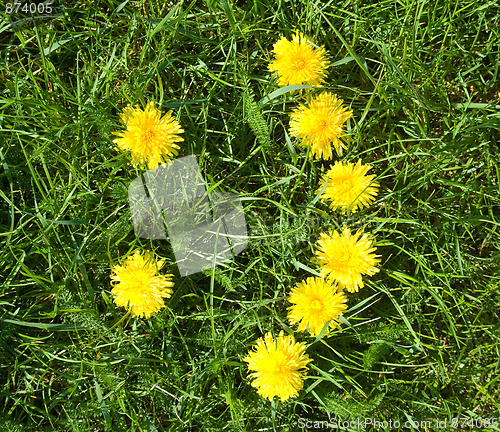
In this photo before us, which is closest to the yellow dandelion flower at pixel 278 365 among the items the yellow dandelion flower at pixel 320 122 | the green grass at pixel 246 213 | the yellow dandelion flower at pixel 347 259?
the green grass at pixel 246 213

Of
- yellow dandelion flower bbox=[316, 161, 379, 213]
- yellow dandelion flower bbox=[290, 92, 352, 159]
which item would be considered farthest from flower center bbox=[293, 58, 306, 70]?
yellow dandelion flower bbox=[316, 161, 379, 213]

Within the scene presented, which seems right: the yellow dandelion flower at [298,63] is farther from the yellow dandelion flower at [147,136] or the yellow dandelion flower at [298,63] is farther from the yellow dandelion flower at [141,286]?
the yellow dandelion flower at [141,286]

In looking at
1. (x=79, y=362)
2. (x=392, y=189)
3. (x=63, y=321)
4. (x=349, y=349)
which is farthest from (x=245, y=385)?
(x=392, y=189)

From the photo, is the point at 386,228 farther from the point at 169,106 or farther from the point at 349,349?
the point at 169,106

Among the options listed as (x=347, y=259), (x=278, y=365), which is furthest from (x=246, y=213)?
(x=278, y=365)

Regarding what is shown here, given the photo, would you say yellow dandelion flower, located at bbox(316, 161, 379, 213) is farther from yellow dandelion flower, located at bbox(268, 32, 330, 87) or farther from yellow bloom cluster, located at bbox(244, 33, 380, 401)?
yellow dandelion flower, located at bbox(268, 32, 330, 87)
